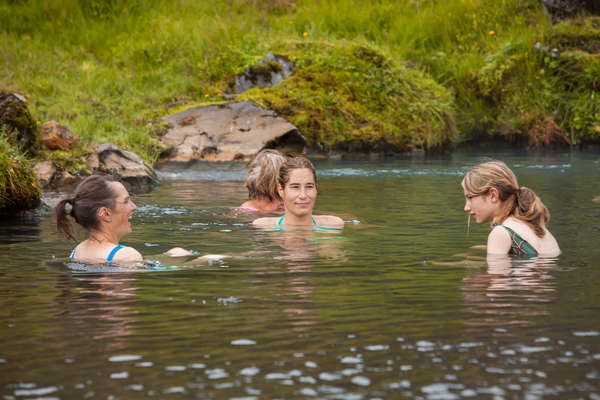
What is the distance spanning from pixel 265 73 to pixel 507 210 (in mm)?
13267

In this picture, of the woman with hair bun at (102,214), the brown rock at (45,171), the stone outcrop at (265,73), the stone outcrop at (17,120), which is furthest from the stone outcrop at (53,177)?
the stone outcrop at (265,73)

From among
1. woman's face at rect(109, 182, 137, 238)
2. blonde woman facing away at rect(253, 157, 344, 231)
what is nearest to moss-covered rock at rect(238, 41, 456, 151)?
blonde woman facing away at rect(253, 157, 344, 231)

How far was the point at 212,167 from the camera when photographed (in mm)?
15461

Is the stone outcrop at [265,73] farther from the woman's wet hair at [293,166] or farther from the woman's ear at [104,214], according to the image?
the woman's ear at [104,214]

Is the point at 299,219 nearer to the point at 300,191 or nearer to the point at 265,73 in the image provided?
the point at 300,191

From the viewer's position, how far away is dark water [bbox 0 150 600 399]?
3576 millimetres

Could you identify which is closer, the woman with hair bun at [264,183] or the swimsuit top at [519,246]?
the swimsuit top at [519,246]

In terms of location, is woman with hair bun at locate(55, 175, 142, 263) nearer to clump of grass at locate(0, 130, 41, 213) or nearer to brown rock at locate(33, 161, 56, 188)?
clump of grass at locate(0, 130, 41, 213)

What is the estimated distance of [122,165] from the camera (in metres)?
13.2

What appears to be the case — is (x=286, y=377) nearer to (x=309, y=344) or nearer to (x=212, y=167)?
(x=309, y=344)

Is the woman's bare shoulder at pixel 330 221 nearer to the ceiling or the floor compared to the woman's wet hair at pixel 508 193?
nearer to the floor

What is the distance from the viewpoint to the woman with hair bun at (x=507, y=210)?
21.7 feet

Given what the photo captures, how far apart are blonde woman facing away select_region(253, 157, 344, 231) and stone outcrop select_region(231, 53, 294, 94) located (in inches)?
426

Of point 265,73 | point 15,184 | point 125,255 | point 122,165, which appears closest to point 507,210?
point 125,255
